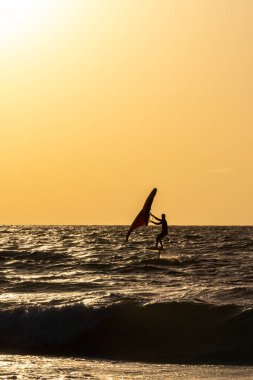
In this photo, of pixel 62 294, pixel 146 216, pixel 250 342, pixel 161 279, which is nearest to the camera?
pixel 250 342

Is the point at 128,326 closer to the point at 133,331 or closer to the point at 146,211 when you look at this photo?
the point at 133,331

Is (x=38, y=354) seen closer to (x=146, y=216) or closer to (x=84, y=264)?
(x=146, y=216)

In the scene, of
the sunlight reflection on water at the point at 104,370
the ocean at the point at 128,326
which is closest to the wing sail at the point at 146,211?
the ocean at the point at 128,326

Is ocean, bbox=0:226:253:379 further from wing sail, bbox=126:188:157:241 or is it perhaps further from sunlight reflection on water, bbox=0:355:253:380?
wing sail, bbox=126:188:157:241

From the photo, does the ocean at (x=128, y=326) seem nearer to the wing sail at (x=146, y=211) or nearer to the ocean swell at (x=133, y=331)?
the ocean swell at (x=133, y=331)

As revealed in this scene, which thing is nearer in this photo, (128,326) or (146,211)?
(128,326)

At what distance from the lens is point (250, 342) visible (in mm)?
17672

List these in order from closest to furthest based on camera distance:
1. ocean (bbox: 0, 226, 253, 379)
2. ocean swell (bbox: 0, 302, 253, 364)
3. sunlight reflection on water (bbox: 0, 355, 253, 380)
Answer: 1. sunlight reflection on water (bbox: 0, 355, 253, 380)
2. ocean (bbox: 0, 226, 253, 379)
3. ocean swell (bbox: 0, 302, 253, 364)

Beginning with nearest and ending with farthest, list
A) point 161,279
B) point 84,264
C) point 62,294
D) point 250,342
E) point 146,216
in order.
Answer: point 250,342 → point 62,294 → point 146,216 → point 161,279 → point 84,264

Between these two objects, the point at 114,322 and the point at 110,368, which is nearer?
the point at 110,368

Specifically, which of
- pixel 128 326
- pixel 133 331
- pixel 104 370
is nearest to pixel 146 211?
pixel 128 326

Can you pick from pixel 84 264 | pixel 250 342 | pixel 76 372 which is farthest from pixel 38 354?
pixel 84 264

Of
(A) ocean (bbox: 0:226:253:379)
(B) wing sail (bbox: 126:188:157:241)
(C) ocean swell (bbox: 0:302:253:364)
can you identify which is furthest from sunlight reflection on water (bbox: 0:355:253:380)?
(B) wing sail (bbox: 126:188:157:241)

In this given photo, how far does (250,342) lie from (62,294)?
7.17 metres
